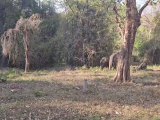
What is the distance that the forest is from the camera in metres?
6.68

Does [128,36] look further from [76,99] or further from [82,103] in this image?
[82,103]

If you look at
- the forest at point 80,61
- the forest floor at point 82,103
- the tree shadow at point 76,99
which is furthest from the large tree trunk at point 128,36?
the forest floor at point 82,103

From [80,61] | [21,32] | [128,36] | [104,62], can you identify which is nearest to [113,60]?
[104,62]

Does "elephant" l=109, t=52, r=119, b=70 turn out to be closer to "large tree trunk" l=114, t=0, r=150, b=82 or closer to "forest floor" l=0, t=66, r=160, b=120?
"large tree trunk" l=114, t=0, r=150, b=82

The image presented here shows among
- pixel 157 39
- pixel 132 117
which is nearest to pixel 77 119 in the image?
pixel 132 117

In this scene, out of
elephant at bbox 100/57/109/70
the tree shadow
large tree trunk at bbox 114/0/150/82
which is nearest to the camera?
the tree shadow

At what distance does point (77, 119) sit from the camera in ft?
18.7

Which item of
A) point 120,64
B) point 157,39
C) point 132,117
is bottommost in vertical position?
point 132,117

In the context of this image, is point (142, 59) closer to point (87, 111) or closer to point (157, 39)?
point (157, 39)

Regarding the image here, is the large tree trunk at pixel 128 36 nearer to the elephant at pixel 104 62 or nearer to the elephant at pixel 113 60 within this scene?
the elephant at pixel 113 60

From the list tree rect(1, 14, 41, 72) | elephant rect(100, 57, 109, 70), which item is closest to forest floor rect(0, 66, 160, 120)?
tree rect(1, 14, 41, 72)

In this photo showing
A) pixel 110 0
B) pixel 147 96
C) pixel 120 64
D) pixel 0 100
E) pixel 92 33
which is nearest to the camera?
pixel 0 100

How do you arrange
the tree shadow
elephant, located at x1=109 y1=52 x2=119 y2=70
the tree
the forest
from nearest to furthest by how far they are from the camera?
the tree shadow, the forest, the tree, elephant, located at x1=109 y1=52 x2=119 y2=70

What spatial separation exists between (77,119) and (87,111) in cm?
67
